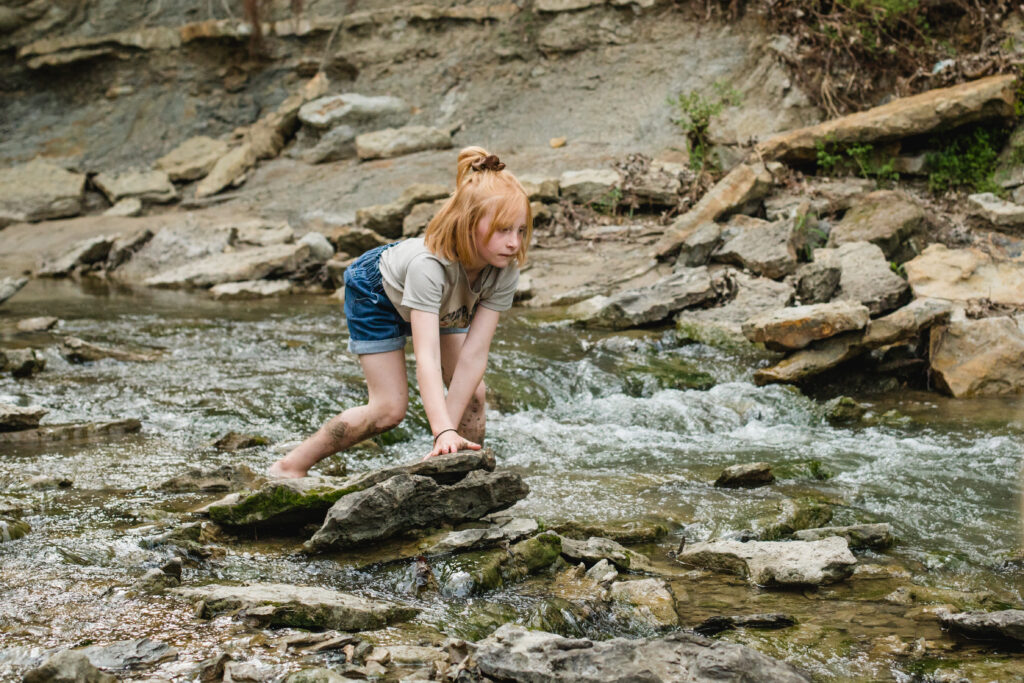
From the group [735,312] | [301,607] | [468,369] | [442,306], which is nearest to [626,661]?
[301,607]

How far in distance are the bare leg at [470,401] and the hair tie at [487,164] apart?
788 millimetres

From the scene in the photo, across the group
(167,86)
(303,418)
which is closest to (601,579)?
(303,418)

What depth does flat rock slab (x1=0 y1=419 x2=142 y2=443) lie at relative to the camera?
4.64 metres

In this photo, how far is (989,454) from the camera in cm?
495

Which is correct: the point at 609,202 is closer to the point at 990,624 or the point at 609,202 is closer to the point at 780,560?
the point at 780,560

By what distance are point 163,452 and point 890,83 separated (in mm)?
10426

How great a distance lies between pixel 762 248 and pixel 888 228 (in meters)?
1.20

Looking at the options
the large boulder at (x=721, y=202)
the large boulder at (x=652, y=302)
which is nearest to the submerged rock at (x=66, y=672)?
the large boulder at (x=652, y=302)

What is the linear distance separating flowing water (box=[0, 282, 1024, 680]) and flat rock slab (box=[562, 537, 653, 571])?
12 centimetres

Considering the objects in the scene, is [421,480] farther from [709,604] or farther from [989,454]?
[989,454]

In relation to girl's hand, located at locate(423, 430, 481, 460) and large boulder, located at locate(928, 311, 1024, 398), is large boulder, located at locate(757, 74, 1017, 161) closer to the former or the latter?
large boulder, located at locate(928, 311, 1024, 398)

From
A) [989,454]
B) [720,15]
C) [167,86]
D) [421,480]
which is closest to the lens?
[421,480]

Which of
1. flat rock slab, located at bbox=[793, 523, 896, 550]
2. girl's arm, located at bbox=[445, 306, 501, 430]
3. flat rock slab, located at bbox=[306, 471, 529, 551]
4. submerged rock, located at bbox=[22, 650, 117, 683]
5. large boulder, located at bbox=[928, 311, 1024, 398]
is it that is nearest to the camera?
submerged rock, located at bbox=[22, 650, 117, 683]

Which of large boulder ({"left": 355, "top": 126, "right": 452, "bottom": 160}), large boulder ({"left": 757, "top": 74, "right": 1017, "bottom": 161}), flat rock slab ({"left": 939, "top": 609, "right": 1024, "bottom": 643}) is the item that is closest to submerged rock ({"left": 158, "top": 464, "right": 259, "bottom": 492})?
flat rock slab ({"left": 939, "top": 609, "right": 1024, "bottom": 643})
